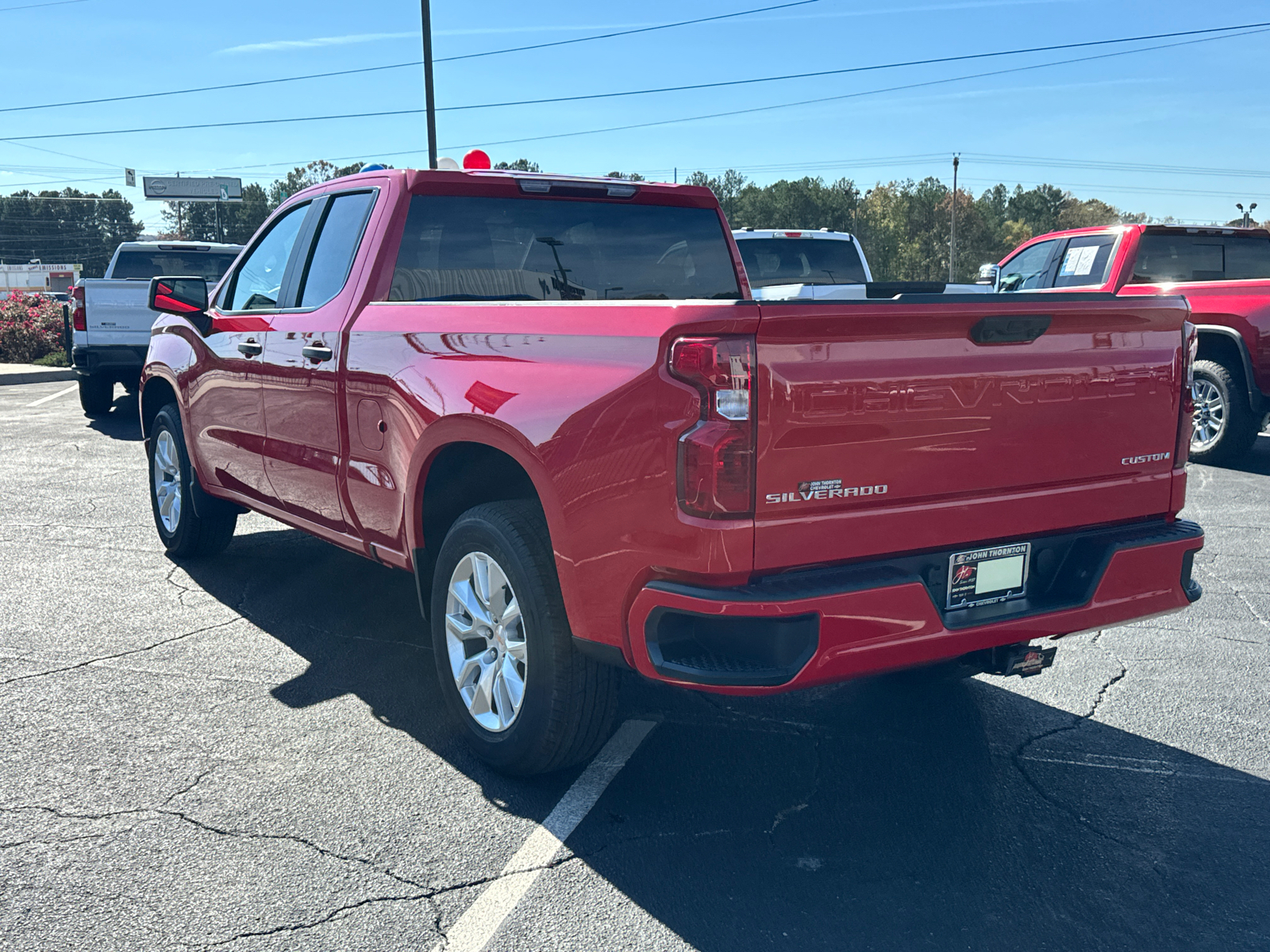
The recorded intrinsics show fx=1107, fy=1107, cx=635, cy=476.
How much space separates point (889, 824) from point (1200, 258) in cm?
919

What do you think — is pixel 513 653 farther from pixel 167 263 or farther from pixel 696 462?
pixel 167 263

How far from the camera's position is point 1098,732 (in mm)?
4074

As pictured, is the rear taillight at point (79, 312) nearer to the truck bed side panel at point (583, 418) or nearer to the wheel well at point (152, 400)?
the wheel well at point (152, 400)

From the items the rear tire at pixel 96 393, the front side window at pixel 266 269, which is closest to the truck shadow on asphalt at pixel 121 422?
the rear tire at pixel 96 393

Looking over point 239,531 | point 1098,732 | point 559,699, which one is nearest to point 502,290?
point 559,699

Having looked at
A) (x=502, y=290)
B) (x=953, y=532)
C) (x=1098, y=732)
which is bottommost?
(x=1098, y=732)

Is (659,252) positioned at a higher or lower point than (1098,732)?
higher

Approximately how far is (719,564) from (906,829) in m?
1.12

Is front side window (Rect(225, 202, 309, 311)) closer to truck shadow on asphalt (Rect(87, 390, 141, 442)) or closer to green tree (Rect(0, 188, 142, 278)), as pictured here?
truck shadow on asphalt (Rect(87, 390, 141, 442))

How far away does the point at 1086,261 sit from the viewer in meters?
10.7

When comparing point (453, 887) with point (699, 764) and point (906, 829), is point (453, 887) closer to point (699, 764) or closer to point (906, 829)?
point (699, 764)

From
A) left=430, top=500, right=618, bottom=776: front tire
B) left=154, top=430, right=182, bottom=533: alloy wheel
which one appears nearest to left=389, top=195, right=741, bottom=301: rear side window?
left=430, top=500, right=618, bottom=776: front tire

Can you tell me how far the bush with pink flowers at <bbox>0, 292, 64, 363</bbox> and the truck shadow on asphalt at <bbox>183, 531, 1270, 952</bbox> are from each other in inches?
820

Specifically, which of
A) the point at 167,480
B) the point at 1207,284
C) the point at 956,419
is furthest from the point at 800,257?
the point at 956,419
